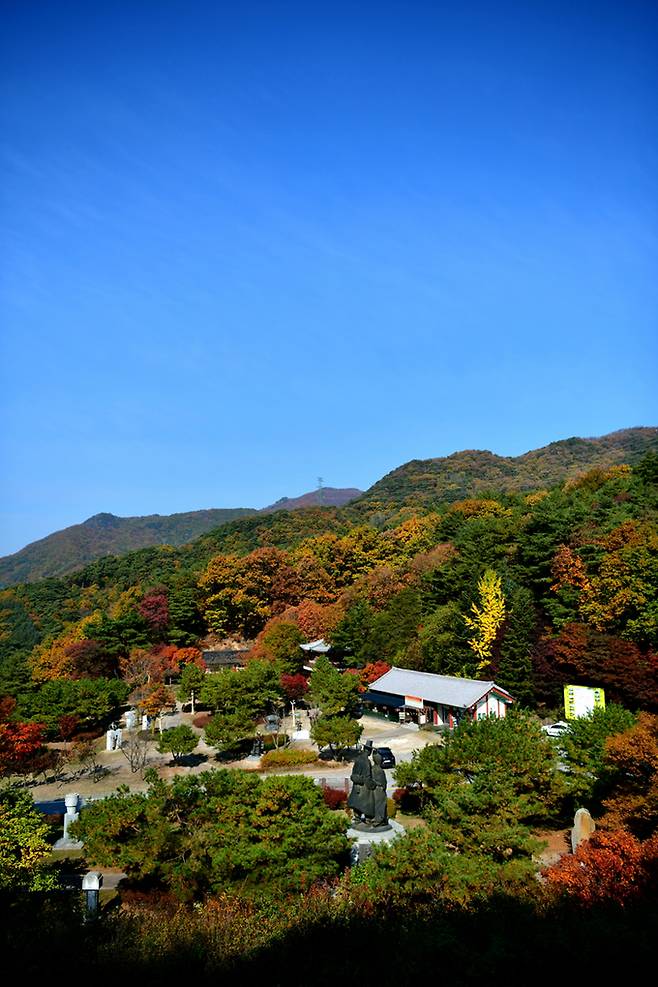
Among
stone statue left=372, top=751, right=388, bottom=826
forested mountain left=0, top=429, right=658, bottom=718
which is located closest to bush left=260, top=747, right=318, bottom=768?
forested mountain left=0, top=429, right=658, bottom=718

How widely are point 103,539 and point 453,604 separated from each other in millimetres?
132190

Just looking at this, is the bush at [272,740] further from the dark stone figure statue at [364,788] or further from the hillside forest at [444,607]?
the dark stone figure statue at [364,788]

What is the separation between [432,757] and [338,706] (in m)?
10.6

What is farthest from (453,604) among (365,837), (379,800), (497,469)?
(497,469)

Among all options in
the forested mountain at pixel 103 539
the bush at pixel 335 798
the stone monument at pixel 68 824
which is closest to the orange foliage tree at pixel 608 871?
the bush at pixel 335 798

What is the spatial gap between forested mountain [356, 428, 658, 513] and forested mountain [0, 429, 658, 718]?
29.4m

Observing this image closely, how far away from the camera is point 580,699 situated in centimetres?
2411

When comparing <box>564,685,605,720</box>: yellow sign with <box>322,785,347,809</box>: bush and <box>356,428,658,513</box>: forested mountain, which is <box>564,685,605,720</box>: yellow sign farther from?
<box>356,428,658,513</box>: forested mountain

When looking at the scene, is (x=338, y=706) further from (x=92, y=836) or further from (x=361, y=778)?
(x=92, y=836)

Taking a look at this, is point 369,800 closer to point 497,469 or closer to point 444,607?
→ point 444,607

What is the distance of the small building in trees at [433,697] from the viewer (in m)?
26.2

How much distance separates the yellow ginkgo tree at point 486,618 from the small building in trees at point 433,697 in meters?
1.38

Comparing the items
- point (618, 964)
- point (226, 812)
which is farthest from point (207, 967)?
point (226, 812)

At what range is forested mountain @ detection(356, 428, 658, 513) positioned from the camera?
86.4 metres
